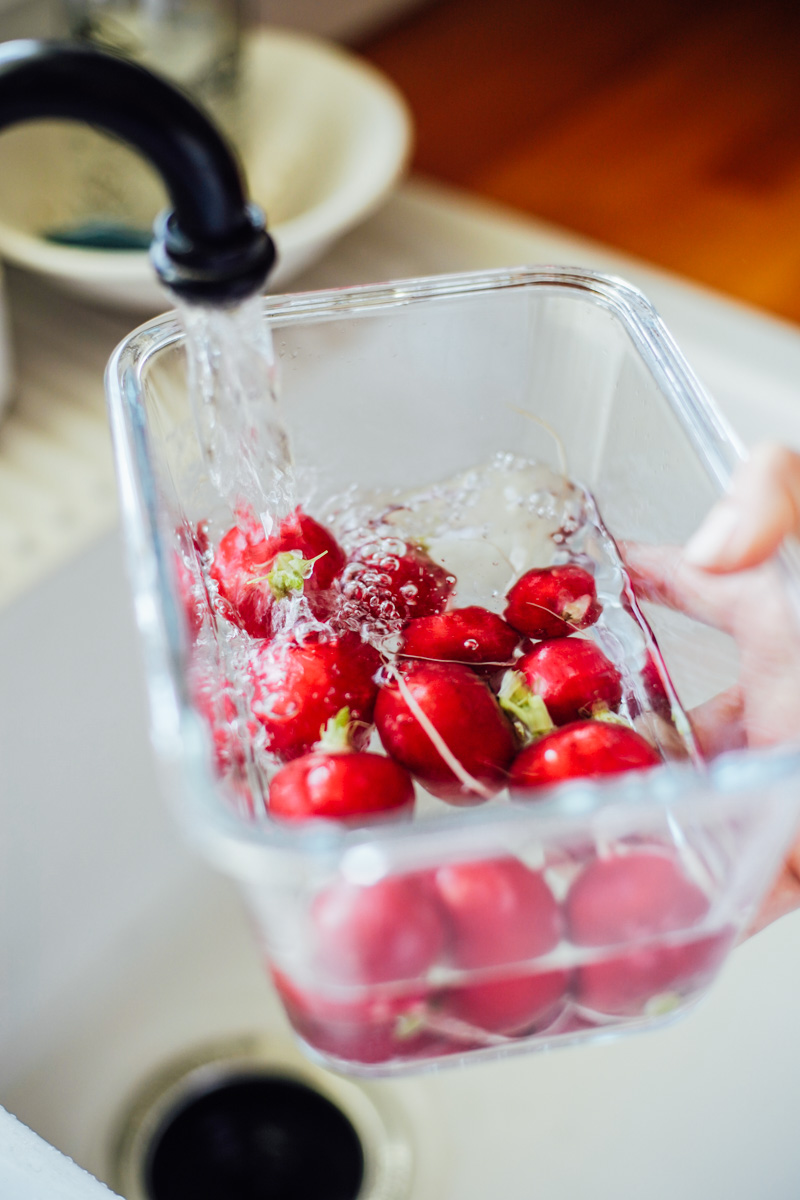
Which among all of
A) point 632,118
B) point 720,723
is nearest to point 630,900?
point 720,723

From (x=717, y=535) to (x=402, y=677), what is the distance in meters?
0.12

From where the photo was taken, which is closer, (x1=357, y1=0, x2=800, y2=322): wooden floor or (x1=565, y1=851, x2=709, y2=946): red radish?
(x1=565, y1=851, x2=709, y2=946): red radish

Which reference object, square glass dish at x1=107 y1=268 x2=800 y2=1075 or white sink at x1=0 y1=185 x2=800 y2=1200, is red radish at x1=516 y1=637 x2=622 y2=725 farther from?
white sink at x1=0 y1=185 x2=800 y2=1200

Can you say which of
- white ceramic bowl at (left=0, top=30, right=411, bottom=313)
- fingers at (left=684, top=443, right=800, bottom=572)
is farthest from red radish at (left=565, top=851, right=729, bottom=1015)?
white ceramic bowl at (left=0, top=30, right=411, bottom=313)

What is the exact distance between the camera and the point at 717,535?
15.8 inches

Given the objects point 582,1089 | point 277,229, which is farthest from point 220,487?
point 582,1089

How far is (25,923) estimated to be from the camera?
2.26 ft

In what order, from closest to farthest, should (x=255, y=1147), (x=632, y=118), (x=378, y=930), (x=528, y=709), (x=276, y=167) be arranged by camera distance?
(x=378, y=930) → (x=528, y=709) → (x=255, y=1147) → (x=276, y=167) → (x=632, y=118)

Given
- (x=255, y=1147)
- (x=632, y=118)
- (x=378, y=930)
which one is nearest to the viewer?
(x=378, y=930)

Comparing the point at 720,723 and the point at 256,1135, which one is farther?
the point at 256,1135

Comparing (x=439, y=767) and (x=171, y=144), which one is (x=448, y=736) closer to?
(x=439, y=767)

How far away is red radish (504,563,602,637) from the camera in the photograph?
465 millimetres

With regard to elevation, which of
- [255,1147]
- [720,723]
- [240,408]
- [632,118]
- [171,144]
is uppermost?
[171,144]

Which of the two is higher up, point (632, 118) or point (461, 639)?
point (461, 639)
